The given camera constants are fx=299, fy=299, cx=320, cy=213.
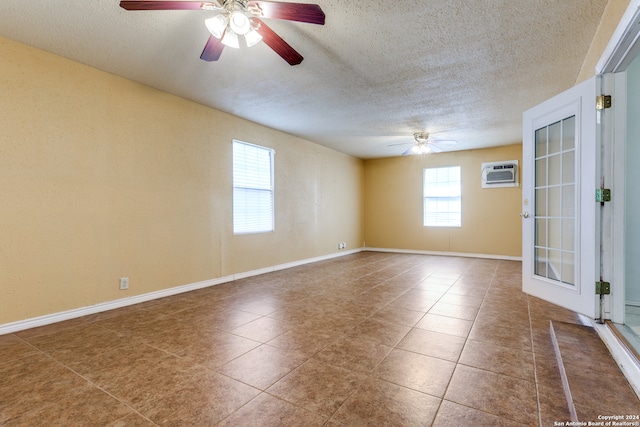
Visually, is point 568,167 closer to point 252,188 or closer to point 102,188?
point 252,188

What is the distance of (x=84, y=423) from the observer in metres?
1.48

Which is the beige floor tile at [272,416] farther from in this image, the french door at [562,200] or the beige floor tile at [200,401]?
the french door at [562,200]

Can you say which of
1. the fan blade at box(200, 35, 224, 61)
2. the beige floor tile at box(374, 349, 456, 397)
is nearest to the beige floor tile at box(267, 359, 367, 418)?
the beige floor tile at box(374, 349, 456, 397)

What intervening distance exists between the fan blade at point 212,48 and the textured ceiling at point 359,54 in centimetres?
24

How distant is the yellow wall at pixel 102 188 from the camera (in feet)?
8.82

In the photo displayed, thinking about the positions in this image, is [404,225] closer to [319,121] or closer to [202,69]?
[319,121]

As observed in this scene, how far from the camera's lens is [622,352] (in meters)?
1.86

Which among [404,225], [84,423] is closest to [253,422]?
[84,423]

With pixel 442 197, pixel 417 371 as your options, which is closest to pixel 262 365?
pixel 417 371

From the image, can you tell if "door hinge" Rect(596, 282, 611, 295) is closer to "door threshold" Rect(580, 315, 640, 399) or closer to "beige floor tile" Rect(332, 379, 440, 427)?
"door threshold" Rect(580, 315, 640, 399)

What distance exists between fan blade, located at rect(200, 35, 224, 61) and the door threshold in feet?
10.9

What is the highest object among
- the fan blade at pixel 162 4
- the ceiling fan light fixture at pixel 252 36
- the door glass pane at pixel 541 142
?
the fan blade at pixel 162 4

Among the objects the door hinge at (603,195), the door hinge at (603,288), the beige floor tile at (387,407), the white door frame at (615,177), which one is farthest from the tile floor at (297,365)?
the door hinge at (603,195)

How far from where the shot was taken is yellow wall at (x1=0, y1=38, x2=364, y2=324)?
2689mm
